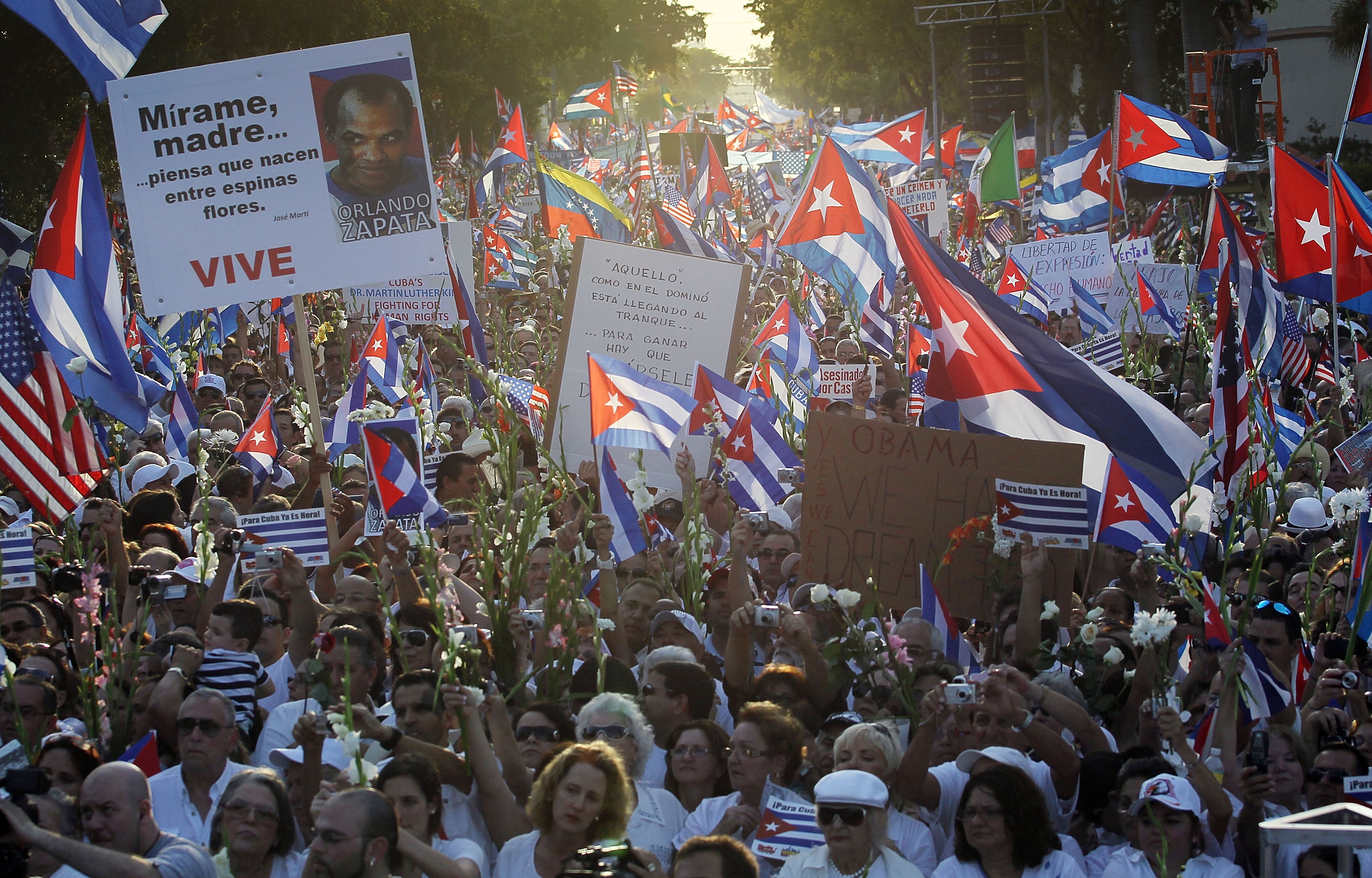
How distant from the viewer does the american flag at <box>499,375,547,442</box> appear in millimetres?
8883

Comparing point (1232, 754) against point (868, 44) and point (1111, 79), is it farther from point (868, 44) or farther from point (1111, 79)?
point (868, 44)

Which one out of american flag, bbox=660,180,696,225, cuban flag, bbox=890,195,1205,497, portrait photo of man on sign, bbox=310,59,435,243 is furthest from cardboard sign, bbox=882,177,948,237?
portrait photo of man on sign, bbox=310,59,435,243

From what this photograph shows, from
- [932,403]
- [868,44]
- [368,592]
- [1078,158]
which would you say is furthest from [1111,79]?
[368,592]

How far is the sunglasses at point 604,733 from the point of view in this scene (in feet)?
15.9

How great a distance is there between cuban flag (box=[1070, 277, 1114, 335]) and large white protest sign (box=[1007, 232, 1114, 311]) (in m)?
0.12

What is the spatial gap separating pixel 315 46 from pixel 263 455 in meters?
16.7

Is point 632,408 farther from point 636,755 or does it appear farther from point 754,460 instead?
point 636,755

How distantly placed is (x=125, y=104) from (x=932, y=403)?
4.19 meters

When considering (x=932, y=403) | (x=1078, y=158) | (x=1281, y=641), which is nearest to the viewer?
(x=1281, y=641)

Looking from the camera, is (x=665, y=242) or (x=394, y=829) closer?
(x=394, y=829)

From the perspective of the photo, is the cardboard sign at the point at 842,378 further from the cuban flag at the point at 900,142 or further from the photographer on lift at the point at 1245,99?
the photographer on lift at the point at 1245,99

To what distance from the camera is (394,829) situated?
4.05 m

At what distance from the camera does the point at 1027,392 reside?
24.2 feet

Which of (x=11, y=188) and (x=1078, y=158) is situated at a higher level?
(x=11, y=188)
